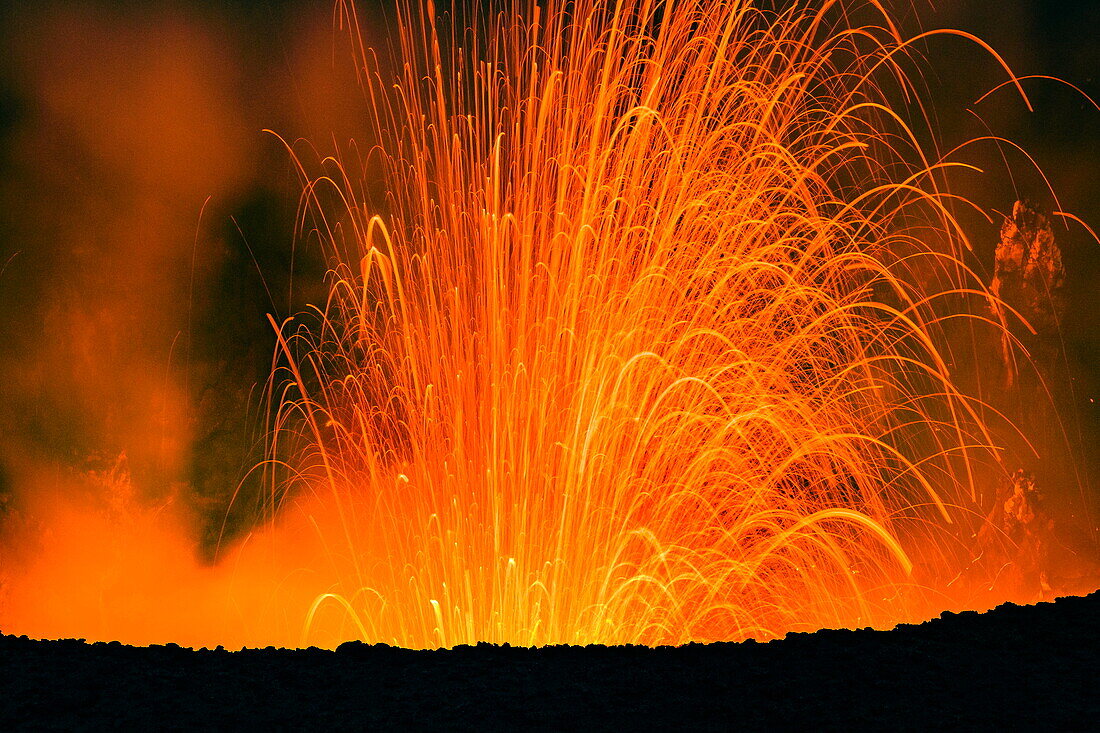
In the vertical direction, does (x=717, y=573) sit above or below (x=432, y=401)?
below

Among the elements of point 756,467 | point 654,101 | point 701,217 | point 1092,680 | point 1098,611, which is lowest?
point 1092,680

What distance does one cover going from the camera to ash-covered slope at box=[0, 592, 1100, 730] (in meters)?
5.69

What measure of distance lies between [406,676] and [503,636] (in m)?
5.57

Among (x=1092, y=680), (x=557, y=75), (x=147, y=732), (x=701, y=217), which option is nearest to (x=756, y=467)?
(x=701, y=217)

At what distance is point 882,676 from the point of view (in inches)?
241

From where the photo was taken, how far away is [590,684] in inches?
237

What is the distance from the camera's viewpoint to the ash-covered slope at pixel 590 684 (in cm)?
569

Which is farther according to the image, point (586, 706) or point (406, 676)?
point (406, 676)

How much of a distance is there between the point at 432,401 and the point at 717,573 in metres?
4.04

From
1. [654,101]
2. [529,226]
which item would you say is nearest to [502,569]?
[529,226]

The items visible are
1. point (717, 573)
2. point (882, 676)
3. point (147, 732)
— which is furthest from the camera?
point (717, 573)

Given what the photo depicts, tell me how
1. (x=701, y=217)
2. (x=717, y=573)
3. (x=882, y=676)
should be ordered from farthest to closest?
(x=717, y=573), (x=701, y=217), (x=882, y=676)

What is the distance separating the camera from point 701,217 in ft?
40.7

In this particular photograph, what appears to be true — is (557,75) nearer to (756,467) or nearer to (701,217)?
(701,217)
